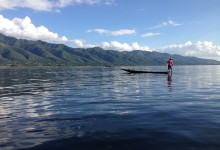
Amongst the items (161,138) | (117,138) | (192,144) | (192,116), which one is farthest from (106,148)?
(192,116)

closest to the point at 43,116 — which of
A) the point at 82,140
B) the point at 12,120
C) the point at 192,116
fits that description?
the point at 12,120

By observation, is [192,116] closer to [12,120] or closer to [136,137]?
[136,137]

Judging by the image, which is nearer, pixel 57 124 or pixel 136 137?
pixel 136 137

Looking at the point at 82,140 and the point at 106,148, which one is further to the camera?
the point at 82,140

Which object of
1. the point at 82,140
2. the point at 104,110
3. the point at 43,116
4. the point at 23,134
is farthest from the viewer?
the point at 104,110

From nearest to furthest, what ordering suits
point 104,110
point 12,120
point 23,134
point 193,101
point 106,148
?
point 106,148 → point 23,134 → point 12,120 → point 104,110 → point 193,101

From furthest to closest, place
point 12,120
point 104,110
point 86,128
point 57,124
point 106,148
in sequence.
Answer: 1. point 104,110
2. point 12,120
3. point 57,124
4. point 86,128
5. point 106,148

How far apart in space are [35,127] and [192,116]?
9.78 m

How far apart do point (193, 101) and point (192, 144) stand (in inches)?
521

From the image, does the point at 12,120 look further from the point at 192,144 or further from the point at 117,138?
the point at 192,144

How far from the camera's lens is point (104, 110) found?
2067 cm

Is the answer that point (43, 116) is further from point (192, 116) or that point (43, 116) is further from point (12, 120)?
point (192, 116)

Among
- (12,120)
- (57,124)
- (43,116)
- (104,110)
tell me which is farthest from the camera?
(104,110)

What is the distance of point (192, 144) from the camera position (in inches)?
473
